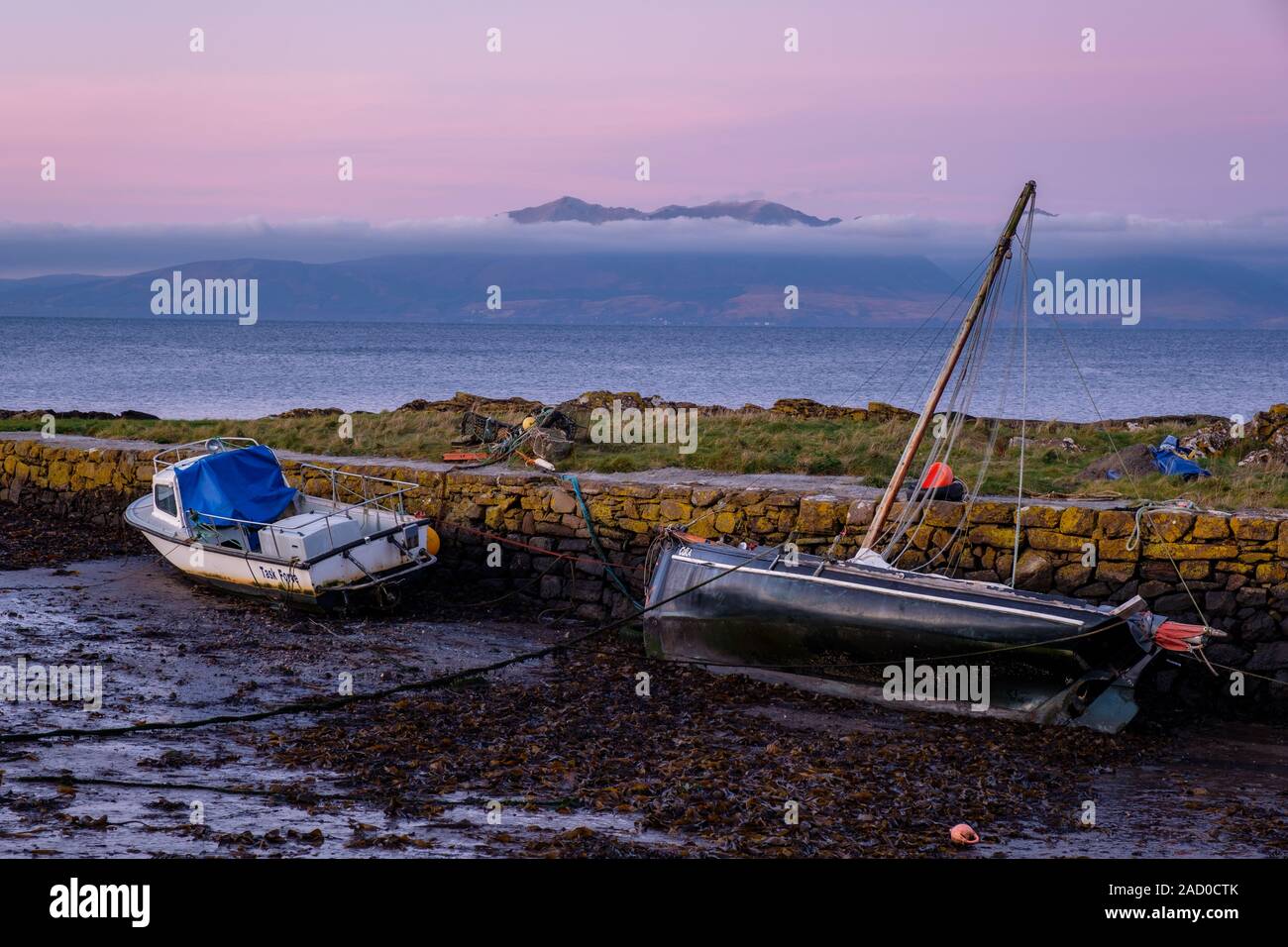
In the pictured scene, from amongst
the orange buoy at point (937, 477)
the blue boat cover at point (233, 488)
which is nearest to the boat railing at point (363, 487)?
the blue boat cover at point (233, 488)

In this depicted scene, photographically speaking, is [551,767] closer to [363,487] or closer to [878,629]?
[878,629]

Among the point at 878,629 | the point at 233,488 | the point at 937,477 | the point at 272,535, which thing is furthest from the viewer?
the point at 233,488

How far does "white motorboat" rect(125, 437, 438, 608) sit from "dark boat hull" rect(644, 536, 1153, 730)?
3717 mm

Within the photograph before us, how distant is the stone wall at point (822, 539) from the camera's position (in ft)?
42.6

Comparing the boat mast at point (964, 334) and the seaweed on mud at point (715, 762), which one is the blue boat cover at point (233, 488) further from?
the boat mast at point (964, 334)

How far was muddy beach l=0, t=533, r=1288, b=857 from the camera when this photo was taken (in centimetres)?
805

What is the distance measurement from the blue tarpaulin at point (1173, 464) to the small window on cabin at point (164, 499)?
43.7 ft

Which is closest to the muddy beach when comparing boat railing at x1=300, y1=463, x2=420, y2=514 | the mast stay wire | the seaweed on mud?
the seaweed on mud

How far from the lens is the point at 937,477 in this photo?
1398cm

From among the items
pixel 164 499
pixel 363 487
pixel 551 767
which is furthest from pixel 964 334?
pixel 164 499

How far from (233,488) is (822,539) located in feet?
25.1

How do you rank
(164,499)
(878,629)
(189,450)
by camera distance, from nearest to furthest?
(878,629) → (164,499) → (189,450)

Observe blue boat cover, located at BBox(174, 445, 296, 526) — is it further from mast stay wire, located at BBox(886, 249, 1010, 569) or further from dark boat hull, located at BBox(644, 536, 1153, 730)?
mast stay wire, located at BBox(886, 249, 1010, 569)

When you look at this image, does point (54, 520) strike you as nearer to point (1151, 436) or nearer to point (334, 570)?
point (334, 570)
